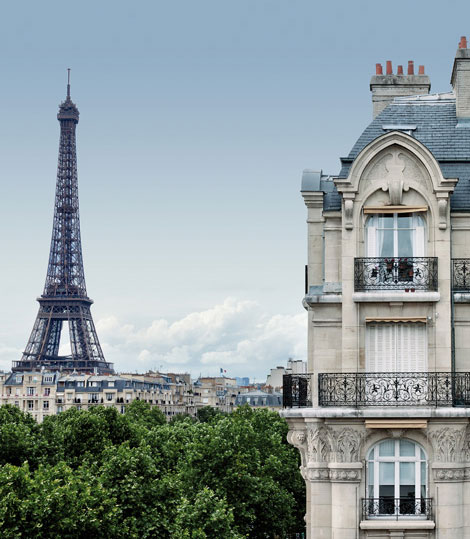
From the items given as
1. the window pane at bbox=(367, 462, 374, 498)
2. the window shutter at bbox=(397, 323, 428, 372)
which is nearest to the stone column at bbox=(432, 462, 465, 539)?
the window pane at bbox=(367, 462, 374, 498)

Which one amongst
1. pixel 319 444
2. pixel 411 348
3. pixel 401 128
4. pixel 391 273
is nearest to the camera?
pixel 319 444

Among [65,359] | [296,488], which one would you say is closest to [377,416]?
[296,488]

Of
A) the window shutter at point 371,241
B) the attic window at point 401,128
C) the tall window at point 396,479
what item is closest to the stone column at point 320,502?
the tall window at point 396,479

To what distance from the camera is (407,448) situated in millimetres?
28688

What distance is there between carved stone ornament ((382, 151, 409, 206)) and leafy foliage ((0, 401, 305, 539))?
14865mm

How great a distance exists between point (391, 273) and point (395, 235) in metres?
1.12

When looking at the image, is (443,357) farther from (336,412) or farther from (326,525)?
(326,525)

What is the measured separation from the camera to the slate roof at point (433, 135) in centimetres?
3003

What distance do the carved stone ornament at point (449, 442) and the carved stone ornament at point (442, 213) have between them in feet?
17.9

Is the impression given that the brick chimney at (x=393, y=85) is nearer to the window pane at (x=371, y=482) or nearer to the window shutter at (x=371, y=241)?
the window shutter at (x=371, y=241)

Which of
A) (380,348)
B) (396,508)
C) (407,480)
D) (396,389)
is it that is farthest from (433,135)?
(396,508)

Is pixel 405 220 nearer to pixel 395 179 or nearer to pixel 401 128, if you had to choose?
pixel 395 179

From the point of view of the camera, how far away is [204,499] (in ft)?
134

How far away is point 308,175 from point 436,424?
25.8 ft
